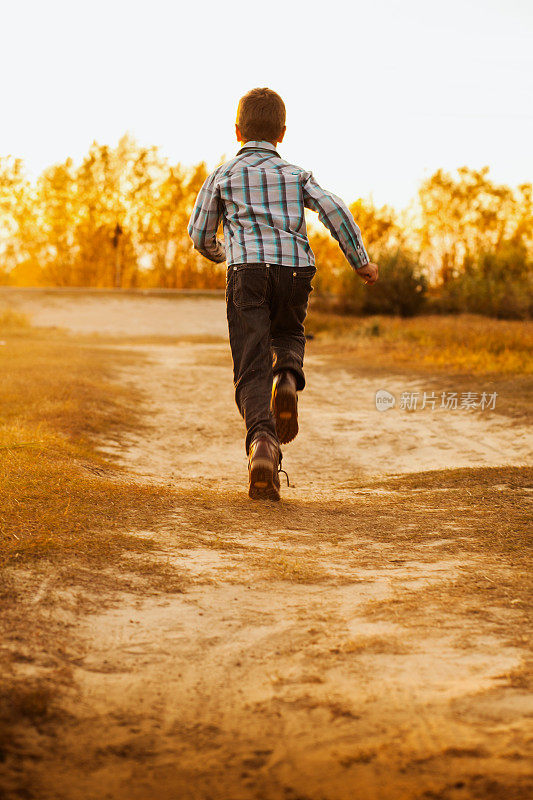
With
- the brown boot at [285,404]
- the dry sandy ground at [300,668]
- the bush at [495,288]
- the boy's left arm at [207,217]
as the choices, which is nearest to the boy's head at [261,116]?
the boy's left arm at [207,217]

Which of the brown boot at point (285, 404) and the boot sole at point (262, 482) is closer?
the boot sole at point (262, 482)

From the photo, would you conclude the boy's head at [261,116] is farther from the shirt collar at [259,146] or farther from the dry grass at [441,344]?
the dry grass at [441,344]

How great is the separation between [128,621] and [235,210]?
2.06 metres

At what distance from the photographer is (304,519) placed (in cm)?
310

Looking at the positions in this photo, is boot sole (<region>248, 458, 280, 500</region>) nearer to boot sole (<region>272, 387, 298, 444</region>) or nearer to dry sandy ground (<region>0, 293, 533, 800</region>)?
dry sandy ground (<region>0, 293, 533, 800</region>)

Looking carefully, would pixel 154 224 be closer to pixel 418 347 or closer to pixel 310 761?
pixel 418 347

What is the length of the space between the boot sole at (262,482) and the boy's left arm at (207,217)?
1043 millimetres

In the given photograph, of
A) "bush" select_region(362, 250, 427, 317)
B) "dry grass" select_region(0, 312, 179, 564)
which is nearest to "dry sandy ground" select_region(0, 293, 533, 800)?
"dry grass" select_region(0, 312, 179, 564)

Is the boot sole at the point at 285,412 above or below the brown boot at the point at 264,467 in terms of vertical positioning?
above

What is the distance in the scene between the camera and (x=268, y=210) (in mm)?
3346

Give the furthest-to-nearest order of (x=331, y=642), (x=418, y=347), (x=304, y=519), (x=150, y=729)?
(x=418, y=347) → (x=304, y=519) → (x=331, y=642) → (x=150, y=729)

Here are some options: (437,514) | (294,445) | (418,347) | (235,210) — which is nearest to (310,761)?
(437,514)

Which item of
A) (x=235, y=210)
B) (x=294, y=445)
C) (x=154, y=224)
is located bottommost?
(x=294, y=445)

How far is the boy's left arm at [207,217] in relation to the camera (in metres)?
3.43
